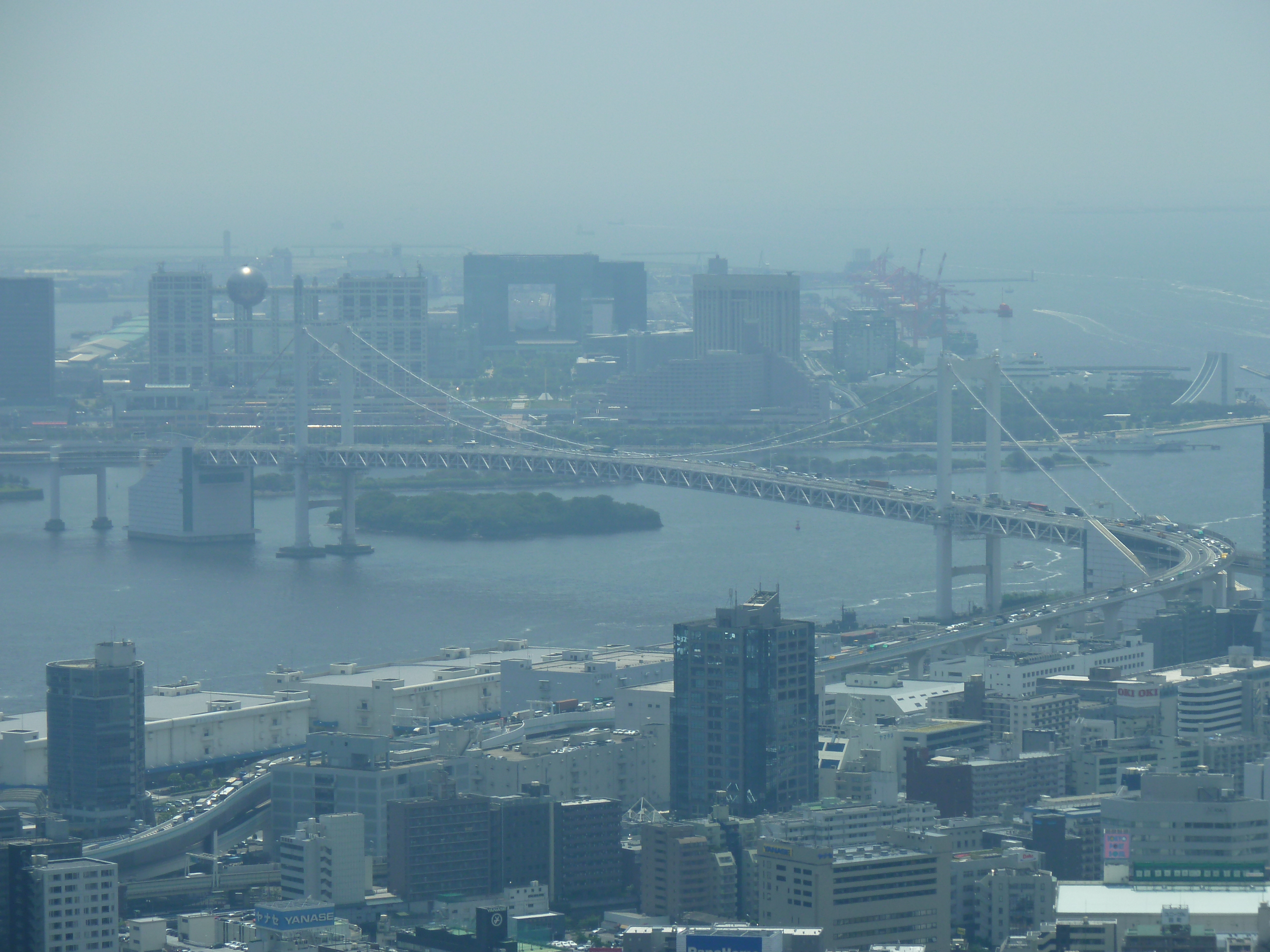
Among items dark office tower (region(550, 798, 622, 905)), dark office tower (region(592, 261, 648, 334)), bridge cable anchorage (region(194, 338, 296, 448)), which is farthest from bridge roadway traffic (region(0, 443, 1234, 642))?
dark office tower (region(592, 261, 648, 334))

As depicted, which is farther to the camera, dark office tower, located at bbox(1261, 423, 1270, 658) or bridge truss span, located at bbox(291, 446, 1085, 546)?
bridge truss span, located at bbox(291, 446, 1085, 546)

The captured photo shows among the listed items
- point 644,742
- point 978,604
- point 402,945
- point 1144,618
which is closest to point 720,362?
point 978,604

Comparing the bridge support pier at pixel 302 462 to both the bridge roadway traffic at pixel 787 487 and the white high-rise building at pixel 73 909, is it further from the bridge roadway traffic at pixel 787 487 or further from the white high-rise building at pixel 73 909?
the white high-rise building at pixel 73 909

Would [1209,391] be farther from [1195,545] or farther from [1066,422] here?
[1195,545]

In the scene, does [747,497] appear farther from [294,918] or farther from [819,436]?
[294,918]

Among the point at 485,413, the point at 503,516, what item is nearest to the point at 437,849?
the point at 503,516

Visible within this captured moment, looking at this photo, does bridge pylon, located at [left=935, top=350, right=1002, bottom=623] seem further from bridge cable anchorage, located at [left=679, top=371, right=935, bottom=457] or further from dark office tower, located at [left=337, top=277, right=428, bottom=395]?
dark office tower, located at [left=337, top=277, right=428, bottom=395]

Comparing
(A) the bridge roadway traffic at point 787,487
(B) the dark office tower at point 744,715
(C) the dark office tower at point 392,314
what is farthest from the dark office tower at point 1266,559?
(C) the dark office tower at point 392,314
